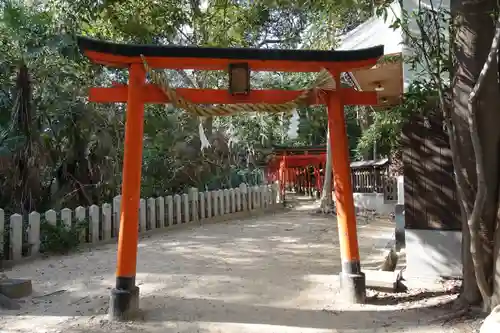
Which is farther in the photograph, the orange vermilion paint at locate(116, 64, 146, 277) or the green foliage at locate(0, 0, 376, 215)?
the green foliage at locate(0, 0, 376, 215)

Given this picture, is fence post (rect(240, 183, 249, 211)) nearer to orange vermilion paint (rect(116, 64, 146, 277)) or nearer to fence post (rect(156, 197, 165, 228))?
fence post (rect(156, 197, 165, 228))

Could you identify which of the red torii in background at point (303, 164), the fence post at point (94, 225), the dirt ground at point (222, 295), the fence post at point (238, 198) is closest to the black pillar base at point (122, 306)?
the dirt ground at point (222, 295)

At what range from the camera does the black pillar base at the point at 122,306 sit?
13.6 ft

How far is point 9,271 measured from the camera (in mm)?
6203

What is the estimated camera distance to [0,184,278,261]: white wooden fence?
6.74 meters

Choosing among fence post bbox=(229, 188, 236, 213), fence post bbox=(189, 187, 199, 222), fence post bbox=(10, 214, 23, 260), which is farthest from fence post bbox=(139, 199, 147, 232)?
fence post bbox=(229, 188, 236, 213)

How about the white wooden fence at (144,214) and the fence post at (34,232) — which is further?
the fence post at (34,232)

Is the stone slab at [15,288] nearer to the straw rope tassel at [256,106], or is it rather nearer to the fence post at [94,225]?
the straw rope tassel at [256,106]

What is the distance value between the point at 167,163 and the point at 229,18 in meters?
4.87

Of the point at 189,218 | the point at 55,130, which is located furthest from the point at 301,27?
the point at 55,130

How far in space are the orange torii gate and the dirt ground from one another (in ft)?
1.24

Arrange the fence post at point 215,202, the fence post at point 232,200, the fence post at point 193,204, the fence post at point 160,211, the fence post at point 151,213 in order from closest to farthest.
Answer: the fence post at point 151,213
the fence post at point 160,211
the fence post at point 193,204
the fence post at point 215,202
the fence post at point 232,200

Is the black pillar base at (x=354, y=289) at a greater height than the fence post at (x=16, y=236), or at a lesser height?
lesser

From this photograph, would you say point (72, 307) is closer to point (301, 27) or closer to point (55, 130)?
point (55, 130)
